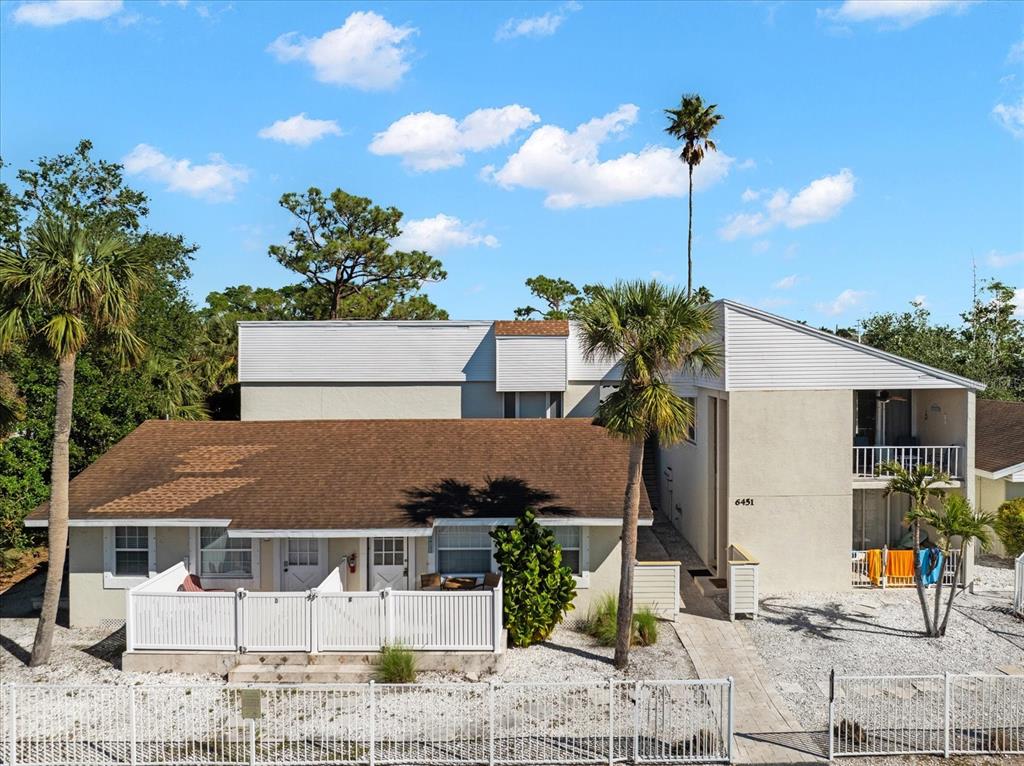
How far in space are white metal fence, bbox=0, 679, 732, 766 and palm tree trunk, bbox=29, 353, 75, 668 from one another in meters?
1.66

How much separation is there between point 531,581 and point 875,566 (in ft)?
33.2

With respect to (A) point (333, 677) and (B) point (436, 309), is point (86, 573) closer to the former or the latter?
(A) point (333, 677)

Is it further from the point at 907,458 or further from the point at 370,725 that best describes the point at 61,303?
the point at 907,458

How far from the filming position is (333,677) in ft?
42.9

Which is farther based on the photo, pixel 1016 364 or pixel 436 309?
pixel 436 309

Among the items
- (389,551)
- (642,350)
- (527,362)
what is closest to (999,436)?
(527,362)

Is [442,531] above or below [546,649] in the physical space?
above

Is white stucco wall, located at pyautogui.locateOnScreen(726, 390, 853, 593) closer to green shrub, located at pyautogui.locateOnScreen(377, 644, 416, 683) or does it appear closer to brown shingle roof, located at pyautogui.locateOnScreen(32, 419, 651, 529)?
brown shingle roof, located at pyautogui.locateOnScreen(32, 419, 651, 529)

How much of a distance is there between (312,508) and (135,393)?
11.6 m

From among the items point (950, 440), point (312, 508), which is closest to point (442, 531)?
point (312, 508)

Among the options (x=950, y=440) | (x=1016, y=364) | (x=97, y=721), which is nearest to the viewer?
(x=97, y=721)

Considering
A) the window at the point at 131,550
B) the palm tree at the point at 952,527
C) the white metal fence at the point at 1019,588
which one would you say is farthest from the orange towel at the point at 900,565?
the window at the point at 131,550

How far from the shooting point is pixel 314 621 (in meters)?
13.4

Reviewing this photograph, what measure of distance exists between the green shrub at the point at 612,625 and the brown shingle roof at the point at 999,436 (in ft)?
42.6
